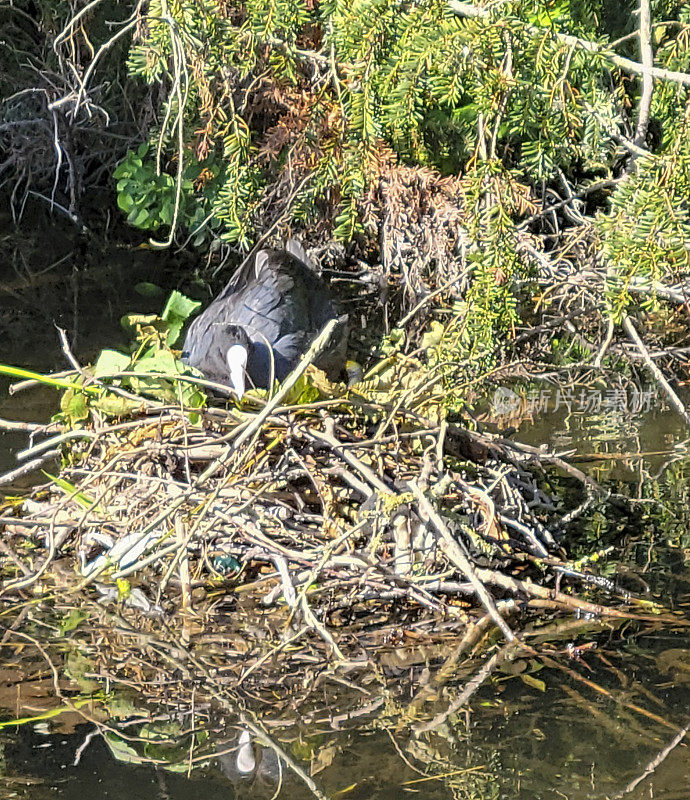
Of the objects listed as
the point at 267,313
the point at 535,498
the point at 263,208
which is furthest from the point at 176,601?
the point at 263,208

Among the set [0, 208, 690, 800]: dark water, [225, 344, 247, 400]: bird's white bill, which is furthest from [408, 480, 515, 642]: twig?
[225, 344, 247, 400]: bird's white bill

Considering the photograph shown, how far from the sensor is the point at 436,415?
3.54 m

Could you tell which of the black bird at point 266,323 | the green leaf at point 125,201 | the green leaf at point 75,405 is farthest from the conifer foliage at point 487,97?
the green leaf at point 125,201

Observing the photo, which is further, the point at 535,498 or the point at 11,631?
the point at 535,498

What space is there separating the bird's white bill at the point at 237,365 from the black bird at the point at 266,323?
3 cm

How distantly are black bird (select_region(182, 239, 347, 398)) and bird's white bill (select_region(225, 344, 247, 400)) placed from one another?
0.03 m

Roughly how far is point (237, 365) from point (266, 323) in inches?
31.0

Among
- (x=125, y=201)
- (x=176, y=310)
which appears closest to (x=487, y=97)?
(x=176, y=310)

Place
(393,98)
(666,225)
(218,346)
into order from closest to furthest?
(666,225)
(393,98)
(218,346)

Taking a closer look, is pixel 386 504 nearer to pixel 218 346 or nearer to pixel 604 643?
pixel 604 643

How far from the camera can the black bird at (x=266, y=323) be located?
422 cm

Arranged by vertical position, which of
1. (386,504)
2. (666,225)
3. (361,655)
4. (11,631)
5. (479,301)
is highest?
(666,225)

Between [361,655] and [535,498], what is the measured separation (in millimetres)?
951

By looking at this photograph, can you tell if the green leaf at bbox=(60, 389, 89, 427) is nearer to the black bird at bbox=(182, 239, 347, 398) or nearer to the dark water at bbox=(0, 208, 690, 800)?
the black bird at bbox=(182, 239, 347, 398)
